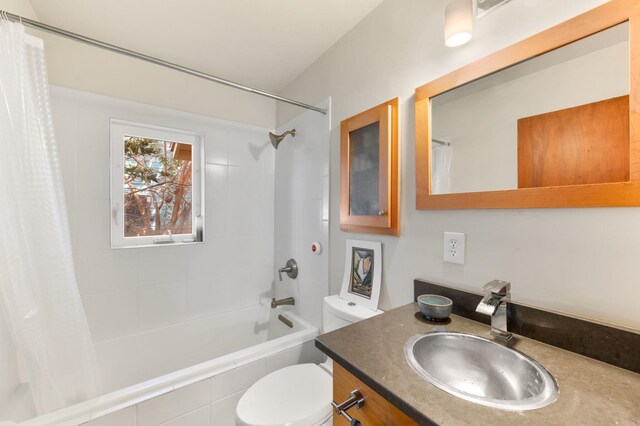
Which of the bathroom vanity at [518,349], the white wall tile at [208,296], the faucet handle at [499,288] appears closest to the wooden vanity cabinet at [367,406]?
the bathroom vanity at [518,349]

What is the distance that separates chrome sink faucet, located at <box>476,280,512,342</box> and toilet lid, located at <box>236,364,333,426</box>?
0.75m

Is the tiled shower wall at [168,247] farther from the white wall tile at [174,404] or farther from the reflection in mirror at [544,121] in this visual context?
the reflection in mirror at [544,121]

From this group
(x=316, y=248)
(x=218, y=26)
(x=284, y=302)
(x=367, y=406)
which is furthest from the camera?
(x=284, y=302)

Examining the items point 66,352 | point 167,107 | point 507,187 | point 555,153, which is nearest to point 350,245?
point 507,187

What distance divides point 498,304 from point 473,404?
37 centimetres

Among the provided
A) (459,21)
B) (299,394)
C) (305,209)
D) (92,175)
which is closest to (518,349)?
(299,394)

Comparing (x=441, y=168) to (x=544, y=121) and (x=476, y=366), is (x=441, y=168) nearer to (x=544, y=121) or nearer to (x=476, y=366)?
(x=544, y=121)

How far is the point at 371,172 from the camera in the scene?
4.66 feet

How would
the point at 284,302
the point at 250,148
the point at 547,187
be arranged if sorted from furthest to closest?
the point at 250,148 < the point at 284,302 < the point at 547,187

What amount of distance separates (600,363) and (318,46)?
1988mm

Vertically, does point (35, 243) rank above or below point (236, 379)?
above

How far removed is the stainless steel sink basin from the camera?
69 cm

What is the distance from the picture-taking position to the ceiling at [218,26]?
4.58 feet

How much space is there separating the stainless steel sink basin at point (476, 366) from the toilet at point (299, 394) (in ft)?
1.50
